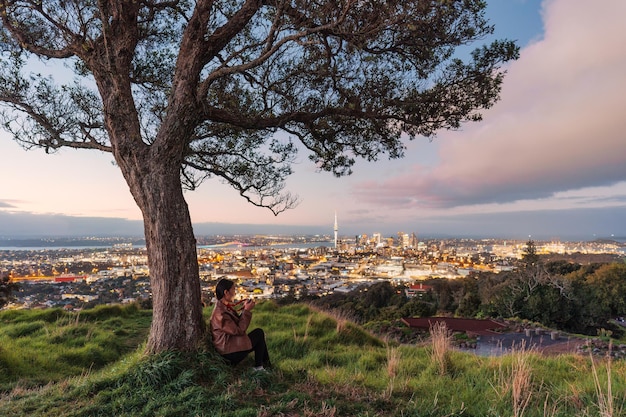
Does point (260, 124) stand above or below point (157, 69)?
below

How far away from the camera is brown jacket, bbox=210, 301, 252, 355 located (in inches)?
198

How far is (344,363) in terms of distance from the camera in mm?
6586

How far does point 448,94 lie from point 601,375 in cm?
487

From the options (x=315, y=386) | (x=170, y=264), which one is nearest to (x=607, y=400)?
(x=315, y=386)

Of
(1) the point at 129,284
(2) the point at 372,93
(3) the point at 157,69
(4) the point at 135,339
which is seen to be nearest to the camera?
(2) the point at 372,93

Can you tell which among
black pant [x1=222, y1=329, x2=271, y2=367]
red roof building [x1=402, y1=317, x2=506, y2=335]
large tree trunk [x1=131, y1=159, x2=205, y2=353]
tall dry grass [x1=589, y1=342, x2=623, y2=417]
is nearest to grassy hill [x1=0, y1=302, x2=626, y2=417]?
tall dry grass [x1=589, y1=342, x2=623, y2=417]

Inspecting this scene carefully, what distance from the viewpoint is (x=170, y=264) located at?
5.12 metres

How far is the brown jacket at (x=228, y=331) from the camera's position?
16.5 feet

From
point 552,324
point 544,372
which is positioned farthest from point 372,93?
point 552,324

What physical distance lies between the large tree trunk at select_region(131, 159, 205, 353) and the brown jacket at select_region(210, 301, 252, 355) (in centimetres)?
25

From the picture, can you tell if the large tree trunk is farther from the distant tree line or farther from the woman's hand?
the distant tree line

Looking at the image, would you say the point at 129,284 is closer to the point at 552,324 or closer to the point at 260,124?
the point at 260,124

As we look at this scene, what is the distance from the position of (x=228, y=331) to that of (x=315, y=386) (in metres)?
1.32

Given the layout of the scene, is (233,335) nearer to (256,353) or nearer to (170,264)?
(256,353)
